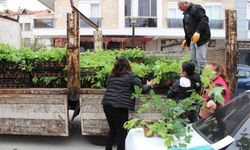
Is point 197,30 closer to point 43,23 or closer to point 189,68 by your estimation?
point 189,68

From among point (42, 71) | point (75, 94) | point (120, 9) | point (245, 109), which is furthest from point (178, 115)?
point (120, 9)

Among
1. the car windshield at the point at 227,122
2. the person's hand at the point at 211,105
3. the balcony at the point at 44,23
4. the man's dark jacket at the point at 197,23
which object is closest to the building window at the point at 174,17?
the balcony at the point at 44,23

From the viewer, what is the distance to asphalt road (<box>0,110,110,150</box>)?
7.48 metres

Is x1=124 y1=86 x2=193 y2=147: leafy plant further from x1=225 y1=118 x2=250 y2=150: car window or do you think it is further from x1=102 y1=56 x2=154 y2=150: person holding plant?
x1=102 y1=56 x2=154 y2=150: person holding plant

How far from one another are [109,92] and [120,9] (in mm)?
28958

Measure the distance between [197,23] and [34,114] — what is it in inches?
131

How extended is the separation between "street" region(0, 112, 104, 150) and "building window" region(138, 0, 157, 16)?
91.8 feet

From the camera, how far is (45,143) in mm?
7738

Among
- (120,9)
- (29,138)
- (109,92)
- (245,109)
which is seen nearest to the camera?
(245,109)

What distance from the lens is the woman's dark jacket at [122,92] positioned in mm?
6312

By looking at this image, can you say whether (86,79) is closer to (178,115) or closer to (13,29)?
(178,115)

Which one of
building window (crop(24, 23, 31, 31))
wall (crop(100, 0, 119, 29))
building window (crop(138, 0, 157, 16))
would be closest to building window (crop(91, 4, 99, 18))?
wall (crop(100, 0, 119, 29))

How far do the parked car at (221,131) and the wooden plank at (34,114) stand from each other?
132 inches

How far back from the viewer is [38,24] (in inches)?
1400
